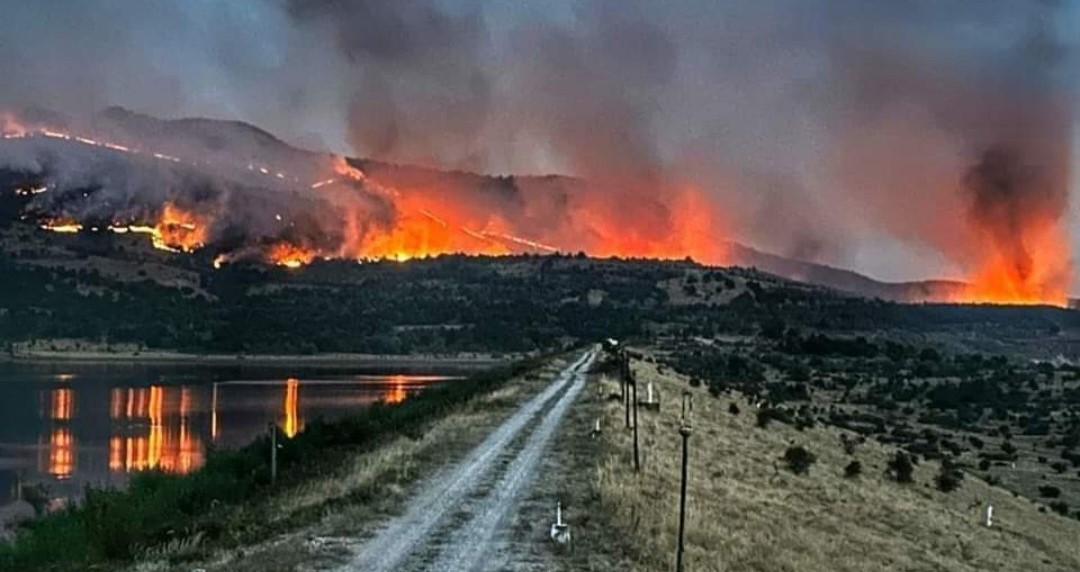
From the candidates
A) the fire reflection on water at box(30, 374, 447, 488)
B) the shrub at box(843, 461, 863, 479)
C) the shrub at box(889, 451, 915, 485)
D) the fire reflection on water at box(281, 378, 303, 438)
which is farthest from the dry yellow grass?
the fire reflection on water at box(281, 378, 303, 438)

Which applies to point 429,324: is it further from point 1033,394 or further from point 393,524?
point 393,524

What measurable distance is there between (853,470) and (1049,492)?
41.0 ft

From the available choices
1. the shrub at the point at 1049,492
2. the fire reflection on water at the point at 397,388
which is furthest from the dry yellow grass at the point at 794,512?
the fire reflection on water at the point at 397,388

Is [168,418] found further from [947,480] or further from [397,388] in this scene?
[947,480]

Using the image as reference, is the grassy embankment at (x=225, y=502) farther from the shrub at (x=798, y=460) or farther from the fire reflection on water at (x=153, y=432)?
the shrub at (x=798, y=460)

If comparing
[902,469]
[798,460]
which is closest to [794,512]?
[798,460]

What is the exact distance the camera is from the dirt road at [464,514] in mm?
18000

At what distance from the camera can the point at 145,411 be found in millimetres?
84125

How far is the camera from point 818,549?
24.2 m

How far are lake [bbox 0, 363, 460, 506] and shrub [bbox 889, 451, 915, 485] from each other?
67.8ft

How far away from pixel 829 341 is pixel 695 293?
65429 millimetres

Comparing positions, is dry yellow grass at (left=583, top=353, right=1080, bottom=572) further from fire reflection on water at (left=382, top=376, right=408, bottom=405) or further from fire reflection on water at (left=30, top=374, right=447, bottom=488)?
fire reflection on water at (left=382, top=376, right=408, bottom=405)

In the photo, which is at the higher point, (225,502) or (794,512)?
(225,502)

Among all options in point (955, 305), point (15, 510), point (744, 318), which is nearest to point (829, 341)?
point (744, 318)
